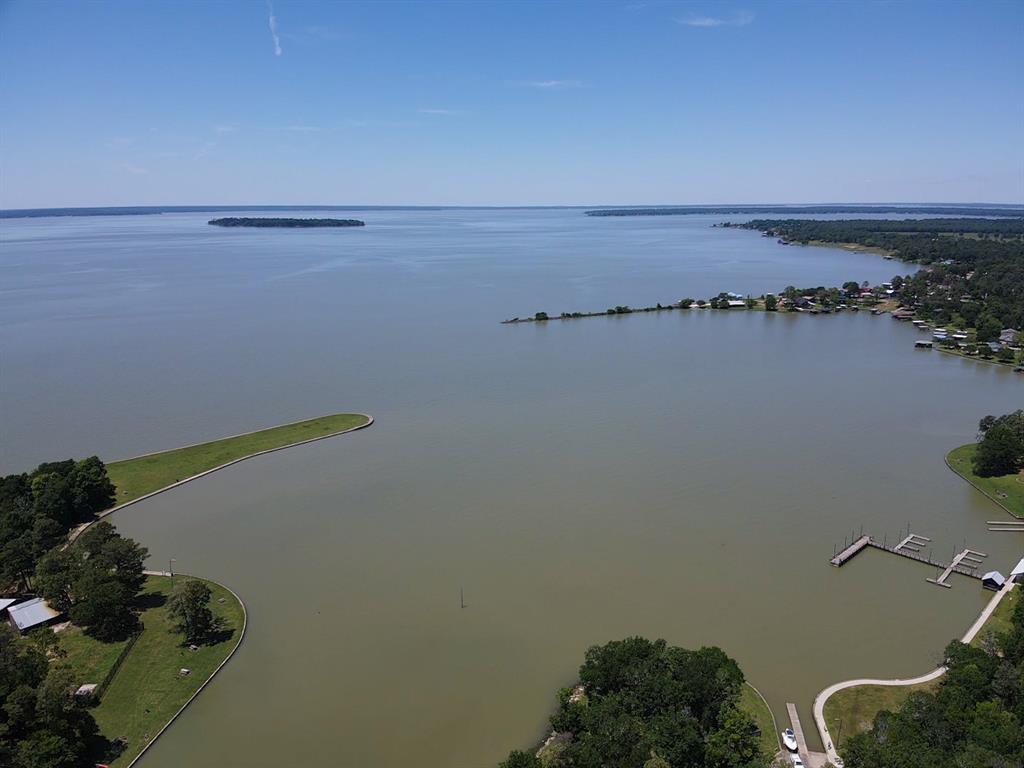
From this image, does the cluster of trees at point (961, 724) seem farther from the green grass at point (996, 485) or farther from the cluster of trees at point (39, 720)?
the cluster of trees at point (39, 720)

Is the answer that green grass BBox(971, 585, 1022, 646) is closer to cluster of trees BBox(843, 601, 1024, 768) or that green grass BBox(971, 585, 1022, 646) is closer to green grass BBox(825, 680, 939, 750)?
cluster of trees BBox(843, 601, 1024, 768)

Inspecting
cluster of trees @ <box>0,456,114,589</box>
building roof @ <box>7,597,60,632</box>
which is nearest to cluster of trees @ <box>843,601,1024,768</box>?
building roof @ <box>7,597,60,632</box>

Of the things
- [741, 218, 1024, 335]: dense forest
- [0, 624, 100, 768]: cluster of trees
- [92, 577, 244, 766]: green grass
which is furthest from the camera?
[741, 218, 1024, 335]: dense forest

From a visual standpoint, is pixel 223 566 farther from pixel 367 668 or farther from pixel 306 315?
pixel 306 315

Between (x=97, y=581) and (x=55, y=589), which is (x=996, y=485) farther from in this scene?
(x=55, y=589)

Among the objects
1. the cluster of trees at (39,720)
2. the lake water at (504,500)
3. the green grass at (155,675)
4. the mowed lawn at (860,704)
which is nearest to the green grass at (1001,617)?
the lake water at (504,500)

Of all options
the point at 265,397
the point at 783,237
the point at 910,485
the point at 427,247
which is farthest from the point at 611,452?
the point at 783,237

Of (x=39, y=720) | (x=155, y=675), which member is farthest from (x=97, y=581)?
(x=39, y=720)
